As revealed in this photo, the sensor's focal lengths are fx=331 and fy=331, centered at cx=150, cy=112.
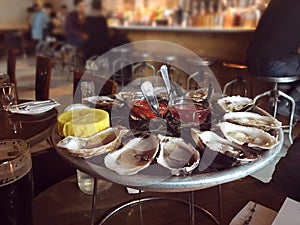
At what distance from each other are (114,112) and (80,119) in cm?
22

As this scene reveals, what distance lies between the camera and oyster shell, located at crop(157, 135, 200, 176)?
876mm

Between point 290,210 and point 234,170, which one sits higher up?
point 234,170

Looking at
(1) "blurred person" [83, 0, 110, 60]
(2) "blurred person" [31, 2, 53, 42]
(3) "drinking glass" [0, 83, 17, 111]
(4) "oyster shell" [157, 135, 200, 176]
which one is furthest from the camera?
(2) "blurred person" [31, 2, 53, 42]

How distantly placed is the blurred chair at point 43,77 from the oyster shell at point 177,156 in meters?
1.48

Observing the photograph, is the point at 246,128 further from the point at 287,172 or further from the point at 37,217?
the point at 37,217

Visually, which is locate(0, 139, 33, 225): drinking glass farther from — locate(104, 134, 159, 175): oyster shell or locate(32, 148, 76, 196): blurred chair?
locate(32, 148, 76, 196): blurred chair

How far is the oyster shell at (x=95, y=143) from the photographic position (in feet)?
3.05

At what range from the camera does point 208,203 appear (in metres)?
1.46

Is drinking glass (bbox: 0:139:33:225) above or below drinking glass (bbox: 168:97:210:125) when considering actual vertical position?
below

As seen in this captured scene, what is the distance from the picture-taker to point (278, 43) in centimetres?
290

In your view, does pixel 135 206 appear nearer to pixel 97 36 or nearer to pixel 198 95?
pixel 198 95

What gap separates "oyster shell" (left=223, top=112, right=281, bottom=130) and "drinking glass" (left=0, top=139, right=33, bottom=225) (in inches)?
27.1

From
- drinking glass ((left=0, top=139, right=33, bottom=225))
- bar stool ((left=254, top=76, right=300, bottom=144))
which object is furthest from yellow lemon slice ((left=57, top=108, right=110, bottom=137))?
bar stool ((left=254, top=76, right=300, bottom=144))

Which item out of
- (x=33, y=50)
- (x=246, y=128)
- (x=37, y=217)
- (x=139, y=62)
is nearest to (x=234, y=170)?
(x=246, y=128)
